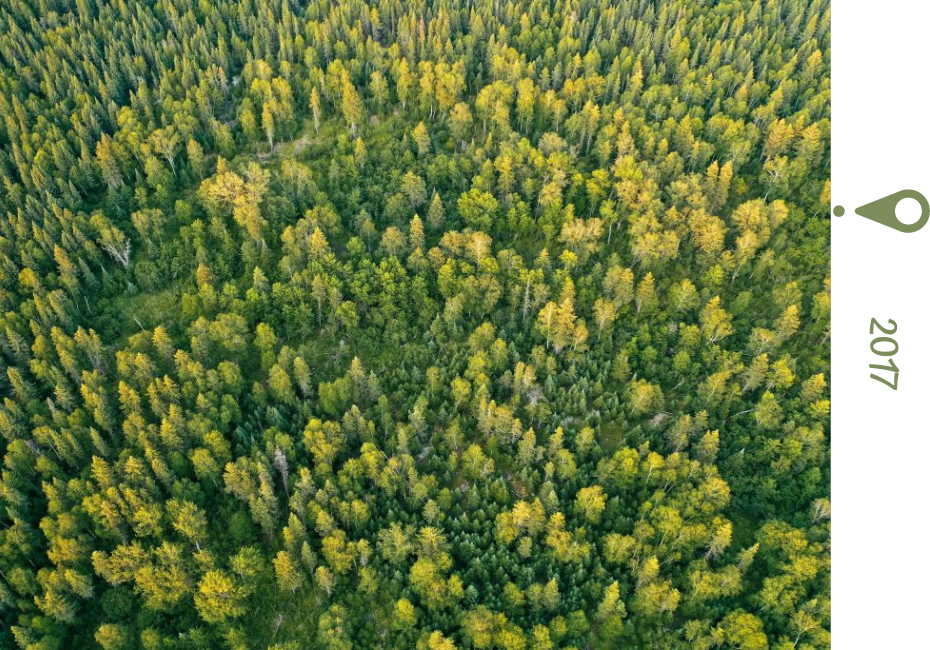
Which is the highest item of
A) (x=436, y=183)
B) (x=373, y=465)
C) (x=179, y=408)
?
(x=436, y=183)

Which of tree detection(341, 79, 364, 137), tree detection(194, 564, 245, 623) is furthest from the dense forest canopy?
tree detection(341, 79, 364, 137)

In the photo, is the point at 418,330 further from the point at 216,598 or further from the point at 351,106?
the point at 351,106

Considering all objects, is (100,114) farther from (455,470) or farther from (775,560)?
(775,560)

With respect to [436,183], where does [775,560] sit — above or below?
below

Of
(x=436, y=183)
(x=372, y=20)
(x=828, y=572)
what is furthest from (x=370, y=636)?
(x=372, y=20)
